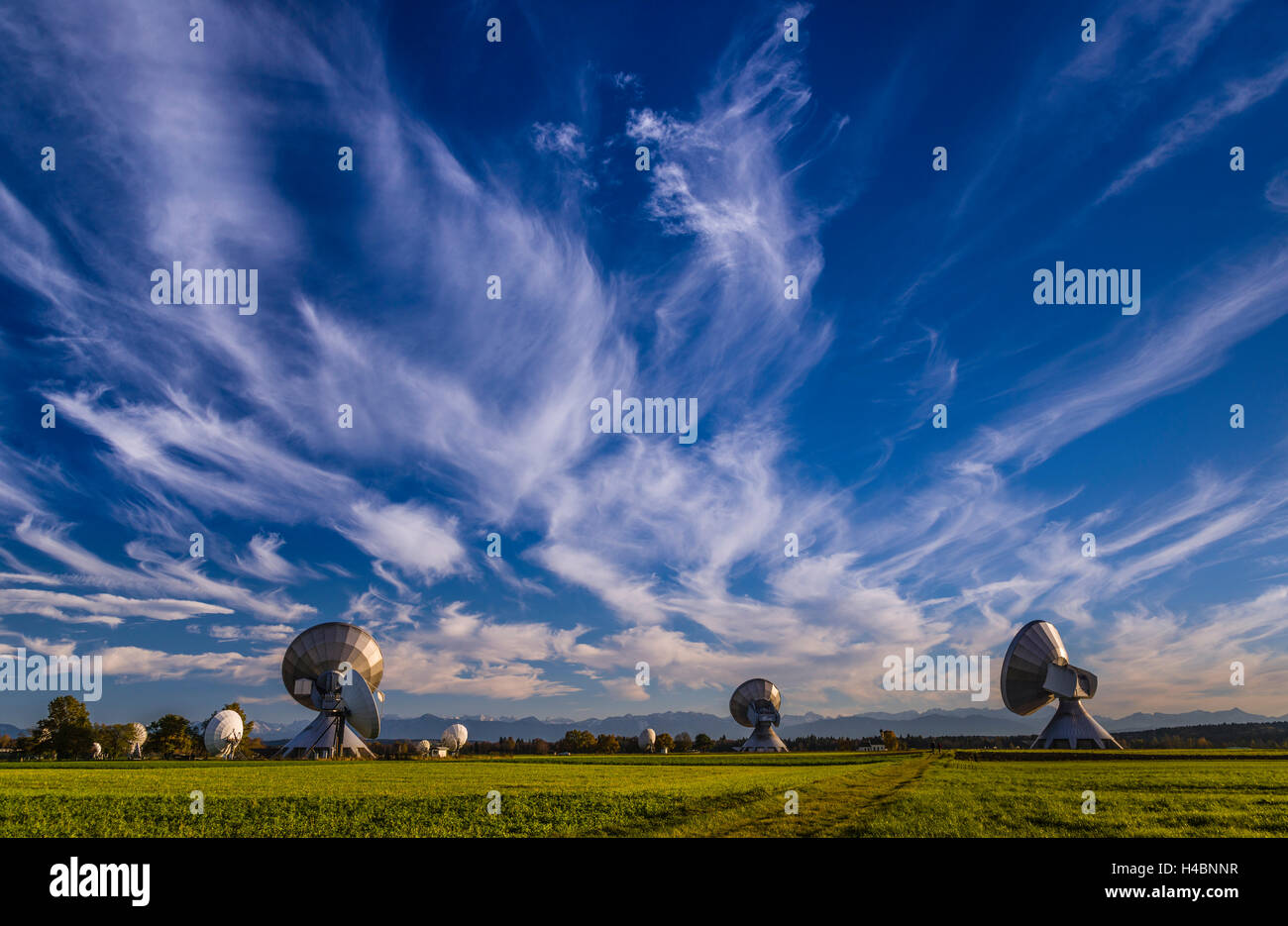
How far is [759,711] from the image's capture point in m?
108

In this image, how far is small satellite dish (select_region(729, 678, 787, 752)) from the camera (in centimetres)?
10775

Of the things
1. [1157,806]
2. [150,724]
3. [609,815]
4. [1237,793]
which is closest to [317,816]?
[609,815]

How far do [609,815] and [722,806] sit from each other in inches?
172

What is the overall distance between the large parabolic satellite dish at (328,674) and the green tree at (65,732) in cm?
5080

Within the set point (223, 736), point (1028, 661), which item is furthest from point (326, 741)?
point (1028, 661)

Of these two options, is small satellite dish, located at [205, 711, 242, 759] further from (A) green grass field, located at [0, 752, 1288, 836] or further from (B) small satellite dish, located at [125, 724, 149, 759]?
(A) green grass field, located at [0, 752, 1288, 836]

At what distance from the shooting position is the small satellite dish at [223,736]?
87500 millimetres

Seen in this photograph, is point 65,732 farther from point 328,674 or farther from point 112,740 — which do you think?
point 328,674

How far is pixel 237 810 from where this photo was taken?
2061cm

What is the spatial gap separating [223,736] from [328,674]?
105ft

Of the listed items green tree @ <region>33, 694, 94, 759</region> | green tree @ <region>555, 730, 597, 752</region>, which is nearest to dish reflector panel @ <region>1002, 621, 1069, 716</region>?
green tree @ <region>555, 730, 597, 752</region>

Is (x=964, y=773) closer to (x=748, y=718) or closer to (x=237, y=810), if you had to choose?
(x=237, y=810)

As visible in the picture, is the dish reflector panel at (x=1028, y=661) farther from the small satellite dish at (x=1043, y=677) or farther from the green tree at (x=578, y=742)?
the green tree at (x=578, y=742)
